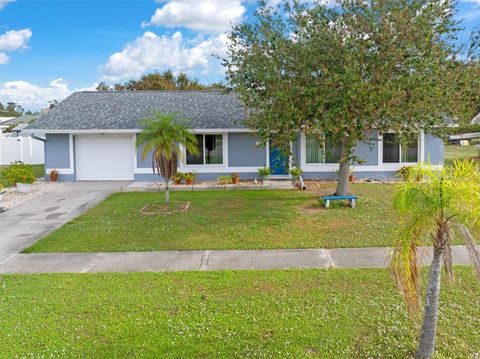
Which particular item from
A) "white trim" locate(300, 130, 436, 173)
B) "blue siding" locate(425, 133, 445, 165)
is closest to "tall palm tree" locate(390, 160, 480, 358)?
"white trim" locate(300, 130, 436, 173)

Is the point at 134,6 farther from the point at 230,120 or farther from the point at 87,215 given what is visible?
the point at 87,215

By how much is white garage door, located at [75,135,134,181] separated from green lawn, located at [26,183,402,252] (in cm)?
474

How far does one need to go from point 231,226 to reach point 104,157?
10274 millimetres

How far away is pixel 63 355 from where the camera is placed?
416cm

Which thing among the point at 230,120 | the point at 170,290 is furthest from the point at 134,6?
the point at 170,290

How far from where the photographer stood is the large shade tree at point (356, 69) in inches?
365

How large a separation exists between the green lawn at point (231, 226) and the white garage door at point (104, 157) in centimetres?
474

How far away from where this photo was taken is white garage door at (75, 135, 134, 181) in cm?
1762

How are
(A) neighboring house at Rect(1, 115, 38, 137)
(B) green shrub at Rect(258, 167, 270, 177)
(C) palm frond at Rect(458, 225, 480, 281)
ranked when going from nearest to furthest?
(C) palm frond at Rect(458, 225, 480, 281), (B) green shrub at Rect(258, 167, 270, 177), (A) neighboring house at Rect(1, 115, 38, 137)

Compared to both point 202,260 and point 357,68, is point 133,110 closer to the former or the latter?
point 357,68

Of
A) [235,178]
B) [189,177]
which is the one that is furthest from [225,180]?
[189,177]

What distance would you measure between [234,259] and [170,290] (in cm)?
173

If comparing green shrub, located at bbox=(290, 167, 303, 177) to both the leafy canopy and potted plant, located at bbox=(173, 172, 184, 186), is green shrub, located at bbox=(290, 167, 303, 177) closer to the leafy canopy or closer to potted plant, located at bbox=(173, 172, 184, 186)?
potted plant, located at bbox=(173, 172, 184, 186)

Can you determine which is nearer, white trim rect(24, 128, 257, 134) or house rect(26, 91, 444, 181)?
white trim rect(24, 128, 257, 134)
